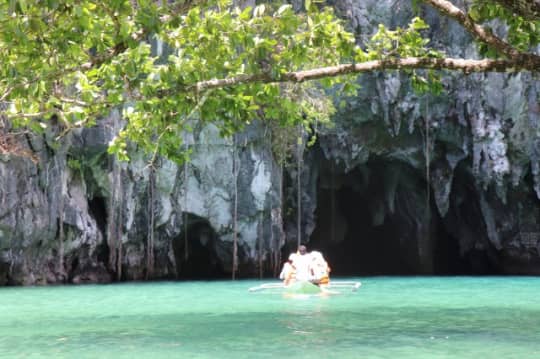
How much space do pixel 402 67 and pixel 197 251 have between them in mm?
19609

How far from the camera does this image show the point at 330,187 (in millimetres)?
25562

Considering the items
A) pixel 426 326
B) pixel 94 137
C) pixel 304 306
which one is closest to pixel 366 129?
pixel 94 137

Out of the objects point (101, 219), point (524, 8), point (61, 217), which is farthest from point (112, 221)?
point (524, 8)

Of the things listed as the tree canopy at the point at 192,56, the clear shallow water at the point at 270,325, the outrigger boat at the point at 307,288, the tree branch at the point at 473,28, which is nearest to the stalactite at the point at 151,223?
the clear shallow water at the point at 270,325

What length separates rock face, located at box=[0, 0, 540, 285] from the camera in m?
20.5

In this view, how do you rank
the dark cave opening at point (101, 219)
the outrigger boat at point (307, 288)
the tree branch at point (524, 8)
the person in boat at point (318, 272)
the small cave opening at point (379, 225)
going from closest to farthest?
1. the tree branch at point (524, 8)
2. the outrigger boat at point (307, 288)
3. the person in boat at point (318, 272)
4. the dark cave opening at point (101, 219)
5. the small cave opening at point (379, 225)

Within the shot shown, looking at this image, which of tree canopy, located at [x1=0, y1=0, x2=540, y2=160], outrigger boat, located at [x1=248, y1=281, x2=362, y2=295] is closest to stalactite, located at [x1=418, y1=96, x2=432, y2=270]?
outrigger boat, located at [x1=248, y1=281, x2=362, y2=295]

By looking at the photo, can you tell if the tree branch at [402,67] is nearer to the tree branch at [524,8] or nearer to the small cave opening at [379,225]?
the tree branch at [524,8]

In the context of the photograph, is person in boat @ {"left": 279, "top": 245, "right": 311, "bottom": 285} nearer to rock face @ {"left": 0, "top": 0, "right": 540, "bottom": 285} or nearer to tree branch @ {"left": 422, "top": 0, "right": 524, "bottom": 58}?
rock face @ {"left": 0, "top": 0, "right": 540, "bottom": 285}

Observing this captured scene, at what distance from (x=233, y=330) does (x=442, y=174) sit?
15444mm

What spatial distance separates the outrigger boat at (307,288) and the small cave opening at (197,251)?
6.85m

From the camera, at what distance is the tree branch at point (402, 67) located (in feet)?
20.4

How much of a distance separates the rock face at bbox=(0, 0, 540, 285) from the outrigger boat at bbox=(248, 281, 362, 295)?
5.71 meters

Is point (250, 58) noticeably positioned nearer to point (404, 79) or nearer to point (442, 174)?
point (404, 79)
